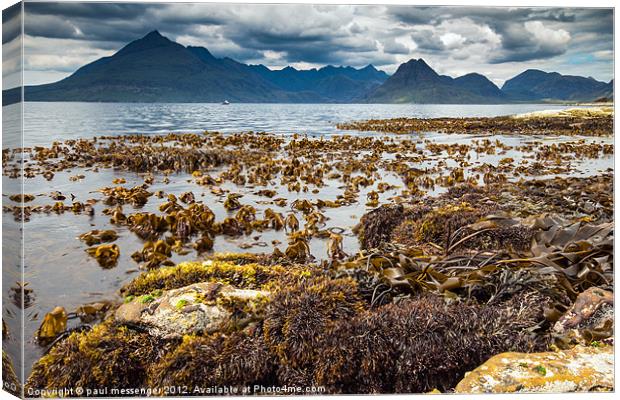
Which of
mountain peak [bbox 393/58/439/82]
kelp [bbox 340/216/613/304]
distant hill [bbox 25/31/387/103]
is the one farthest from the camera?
mountain peak [bbox 393/58/439/82]

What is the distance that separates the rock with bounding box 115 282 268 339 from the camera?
9.46 feet

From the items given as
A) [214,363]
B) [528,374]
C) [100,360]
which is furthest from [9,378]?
[528,374]

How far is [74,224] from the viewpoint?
12.0 feet

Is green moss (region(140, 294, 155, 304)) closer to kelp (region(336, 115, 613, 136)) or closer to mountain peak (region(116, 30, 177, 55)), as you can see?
mountain peak (region(116, 30, 177, 55))

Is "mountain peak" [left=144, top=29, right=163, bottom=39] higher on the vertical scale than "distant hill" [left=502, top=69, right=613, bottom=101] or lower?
higher

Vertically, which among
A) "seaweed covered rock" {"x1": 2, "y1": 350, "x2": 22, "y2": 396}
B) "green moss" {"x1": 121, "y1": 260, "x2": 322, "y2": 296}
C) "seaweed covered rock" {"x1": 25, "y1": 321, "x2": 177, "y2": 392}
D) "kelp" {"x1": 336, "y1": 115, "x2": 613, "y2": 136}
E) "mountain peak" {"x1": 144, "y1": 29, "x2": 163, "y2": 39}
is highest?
"mountain peak" {"x1": 144, "y1": 29, "x2": 163, "y2": 39}

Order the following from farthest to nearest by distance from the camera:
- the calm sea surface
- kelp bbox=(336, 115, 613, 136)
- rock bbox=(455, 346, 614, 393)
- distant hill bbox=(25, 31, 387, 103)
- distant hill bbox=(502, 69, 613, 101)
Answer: kelp bbox=(336, 115, 613, 136)
distant hill bbox=(502, 69, 613, 101)
the calm sea surface
distant hill bbox=(25, 31, 387, 103)
rock bbox=(455, 346, 614, 393)

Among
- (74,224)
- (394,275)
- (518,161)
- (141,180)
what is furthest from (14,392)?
(518,161)

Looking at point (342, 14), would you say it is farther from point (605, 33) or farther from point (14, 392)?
point (14, 392)

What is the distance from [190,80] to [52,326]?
196 cm

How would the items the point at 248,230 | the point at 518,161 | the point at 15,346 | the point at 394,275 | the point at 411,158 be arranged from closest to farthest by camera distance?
the point at 15,346 → the point at 394,275 → the point at 248,230 → the point at 518,161 → the point at 411,158

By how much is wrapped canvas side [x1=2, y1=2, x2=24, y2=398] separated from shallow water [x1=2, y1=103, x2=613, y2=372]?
0.04 meters

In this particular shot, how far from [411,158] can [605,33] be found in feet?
5.58

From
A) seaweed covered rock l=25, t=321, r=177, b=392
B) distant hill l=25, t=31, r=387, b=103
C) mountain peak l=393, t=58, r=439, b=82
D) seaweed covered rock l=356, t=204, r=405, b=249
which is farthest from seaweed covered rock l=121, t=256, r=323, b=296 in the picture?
mountain peak l=393, t=58, r=439, b=82
